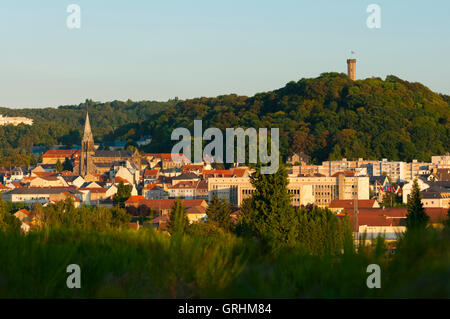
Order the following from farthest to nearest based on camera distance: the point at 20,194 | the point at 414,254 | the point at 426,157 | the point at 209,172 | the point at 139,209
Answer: the point at 426,157
the point at 209,172
the point at 20,194
the point at 139,209
the point at 414,254

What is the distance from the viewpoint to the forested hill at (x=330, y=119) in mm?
96812

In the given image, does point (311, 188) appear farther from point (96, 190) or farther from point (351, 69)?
point (351, 69)

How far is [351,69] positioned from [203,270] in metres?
129

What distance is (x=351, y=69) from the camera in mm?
130000

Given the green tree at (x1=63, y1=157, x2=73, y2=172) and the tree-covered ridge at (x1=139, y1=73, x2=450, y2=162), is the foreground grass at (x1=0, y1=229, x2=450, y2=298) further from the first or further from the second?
the green tree at (x1=63, y1=157, x2=73, y2=172)

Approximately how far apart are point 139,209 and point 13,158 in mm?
62583

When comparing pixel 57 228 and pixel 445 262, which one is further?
pixel 57 228

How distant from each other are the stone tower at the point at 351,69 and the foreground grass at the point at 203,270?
127262mm

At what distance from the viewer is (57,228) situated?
5613mm

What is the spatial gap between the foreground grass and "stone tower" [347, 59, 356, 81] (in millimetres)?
127262

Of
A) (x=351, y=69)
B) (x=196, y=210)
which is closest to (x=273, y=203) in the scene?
(x=196, y=210)

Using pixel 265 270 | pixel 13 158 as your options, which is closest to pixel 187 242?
pixel 265 270
